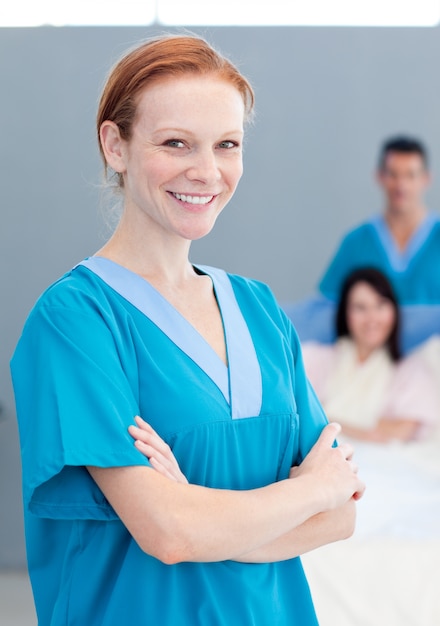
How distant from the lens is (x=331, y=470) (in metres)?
1.21

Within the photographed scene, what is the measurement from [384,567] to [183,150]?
1.84 meters

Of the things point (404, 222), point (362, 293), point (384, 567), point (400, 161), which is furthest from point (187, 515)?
point (400, 161)

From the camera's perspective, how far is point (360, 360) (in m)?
3.66

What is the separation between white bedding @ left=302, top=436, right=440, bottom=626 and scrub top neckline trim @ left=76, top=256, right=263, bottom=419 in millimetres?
1510

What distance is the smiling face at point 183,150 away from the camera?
115 cm

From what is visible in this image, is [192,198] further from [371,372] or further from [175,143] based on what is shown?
[371,372]

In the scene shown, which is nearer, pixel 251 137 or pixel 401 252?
pixel 401 252

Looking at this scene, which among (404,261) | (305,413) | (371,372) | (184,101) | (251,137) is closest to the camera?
(184,101)

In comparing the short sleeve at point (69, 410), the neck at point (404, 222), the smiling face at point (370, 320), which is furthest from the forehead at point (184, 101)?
the neck at point (404, 222)

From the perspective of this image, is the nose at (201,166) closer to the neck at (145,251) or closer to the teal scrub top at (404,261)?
the neck at (145,251)

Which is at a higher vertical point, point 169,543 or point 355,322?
point 355,322

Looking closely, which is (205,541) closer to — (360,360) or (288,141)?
(360,360)

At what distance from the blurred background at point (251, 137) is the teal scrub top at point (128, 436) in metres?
2.71

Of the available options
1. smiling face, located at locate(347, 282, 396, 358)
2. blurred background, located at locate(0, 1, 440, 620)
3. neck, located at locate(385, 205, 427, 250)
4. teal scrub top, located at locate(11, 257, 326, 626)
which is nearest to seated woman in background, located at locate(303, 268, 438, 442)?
smiling face, located at locate(347, 282, 396, 358)
